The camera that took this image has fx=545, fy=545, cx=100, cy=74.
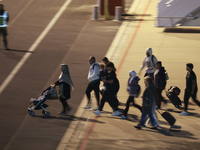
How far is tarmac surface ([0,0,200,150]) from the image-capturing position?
14.3 m

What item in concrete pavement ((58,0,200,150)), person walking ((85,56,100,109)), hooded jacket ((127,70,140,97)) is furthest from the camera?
person walking ((85,56,100,109))

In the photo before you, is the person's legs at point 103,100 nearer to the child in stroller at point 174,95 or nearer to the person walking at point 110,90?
the person walking at point 110,90

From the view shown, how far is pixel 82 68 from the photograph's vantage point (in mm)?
20609

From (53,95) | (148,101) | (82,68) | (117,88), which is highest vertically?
(148,101)

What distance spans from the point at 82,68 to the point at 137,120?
5.51 metres

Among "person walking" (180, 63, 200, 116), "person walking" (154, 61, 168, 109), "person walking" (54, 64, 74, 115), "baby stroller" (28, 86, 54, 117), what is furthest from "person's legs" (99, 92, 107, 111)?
"person walking" (180, 63, 200, 116)

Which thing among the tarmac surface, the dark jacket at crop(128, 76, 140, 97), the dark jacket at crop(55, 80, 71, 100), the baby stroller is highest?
the dark jacket at crop(128, 76, 140, 97)

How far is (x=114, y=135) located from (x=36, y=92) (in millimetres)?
4528

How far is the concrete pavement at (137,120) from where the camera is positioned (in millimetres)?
14000

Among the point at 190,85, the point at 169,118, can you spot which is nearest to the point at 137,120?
the point at 169,118

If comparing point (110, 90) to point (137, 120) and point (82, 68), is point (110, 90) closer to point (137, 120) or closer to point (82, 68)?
point (137, 120)

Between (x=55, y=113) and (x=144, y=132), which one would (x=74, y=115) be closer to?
(x=55, y=113)

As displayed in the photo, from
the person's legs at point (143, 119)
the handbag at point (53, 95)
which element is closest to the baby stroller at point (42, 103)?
the handbag at point (53, 95)

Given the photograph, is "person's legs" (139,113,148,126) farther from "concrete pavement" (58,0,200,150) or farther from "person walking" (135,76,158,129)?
"concrete pavement" (58,0,200,150)
